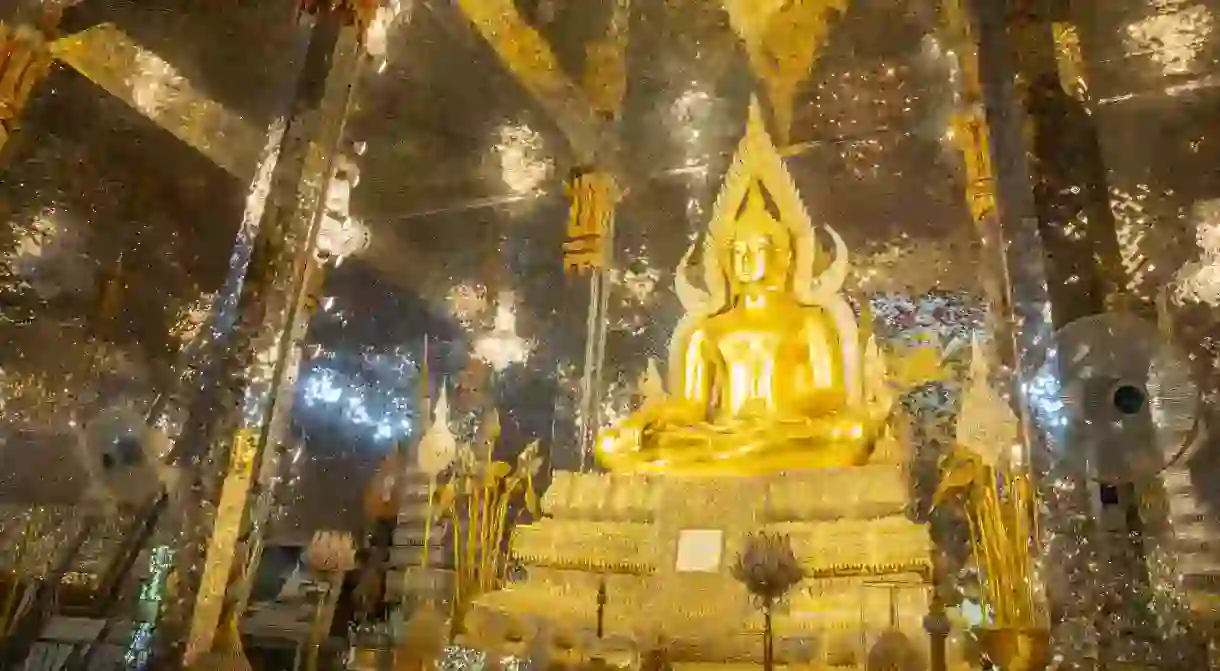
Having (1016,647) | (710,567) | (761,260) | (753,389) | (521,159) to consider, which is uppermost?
(521,159)

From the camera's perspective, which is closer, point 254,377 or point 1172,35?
point 254,377

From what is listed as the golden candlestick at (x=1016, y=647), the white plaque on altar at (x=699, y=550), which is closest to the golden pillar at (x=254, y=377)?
the white plaque on altar at (x=699, y=550)

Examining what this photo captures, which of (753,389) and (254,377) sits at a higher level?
(753,389)

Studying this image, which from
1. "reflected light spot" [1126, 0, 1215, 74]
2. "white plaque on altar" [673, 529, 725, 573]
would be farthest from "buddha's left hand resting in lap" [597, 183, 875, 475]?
"reflected light spot" [1126, 0, 1215, 74]

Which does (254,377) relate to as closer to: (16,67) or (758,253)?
(16,67)

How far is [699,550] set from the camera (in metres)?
3.51

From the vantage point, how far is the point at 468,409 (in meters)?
5.82

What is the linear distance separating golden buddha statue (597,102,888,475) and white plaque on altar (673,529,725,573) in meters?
0.54

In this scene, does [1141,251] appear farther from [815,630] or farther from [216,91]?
[216,91]

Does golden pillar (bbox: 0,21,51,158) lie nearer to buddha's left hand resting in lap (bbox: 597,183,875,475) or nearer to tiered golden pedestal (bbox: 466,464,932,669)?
tiered golden pedestal (bbox: 466,464,932,669)

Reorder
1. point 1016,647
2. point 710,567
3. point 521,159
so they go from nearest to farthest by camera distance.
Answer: point 1016,647, point 710,567, point 521,159

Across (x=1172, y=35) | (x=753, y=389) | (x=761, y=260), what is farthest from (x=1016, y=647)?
(x=1172, y=35)

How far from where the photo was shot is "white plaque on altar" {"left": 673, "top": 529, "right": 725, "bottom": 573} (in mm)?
3449

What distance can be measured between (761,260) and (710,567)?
2.00m
